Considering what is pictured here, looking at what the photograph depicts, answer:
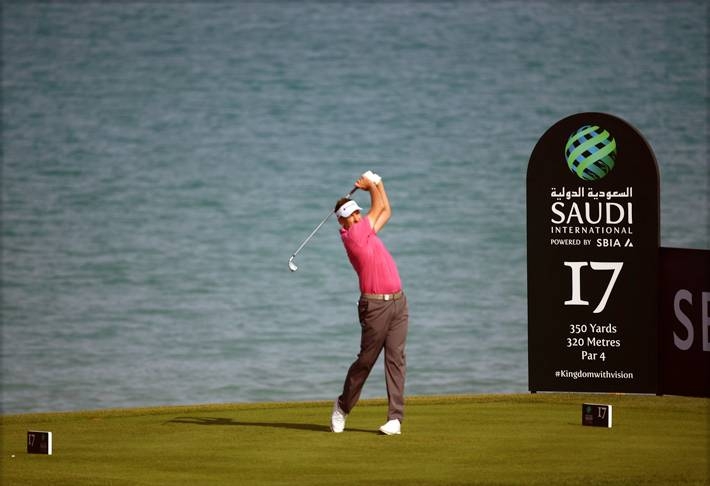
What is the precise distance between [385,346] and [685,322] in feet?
6.28

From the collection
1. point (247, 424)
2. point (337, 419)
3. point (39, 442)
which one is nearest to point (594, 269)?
point (337, 419)

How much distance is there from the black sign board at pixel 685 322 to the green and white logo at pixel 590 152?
0.66 meters

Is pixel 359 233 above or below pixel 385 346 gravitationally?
above

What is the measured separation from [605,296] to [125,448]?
3.23 metres

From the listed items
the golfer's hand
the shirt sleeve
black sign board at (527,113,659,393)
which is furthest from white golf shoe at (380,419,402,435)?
the golfer's hand

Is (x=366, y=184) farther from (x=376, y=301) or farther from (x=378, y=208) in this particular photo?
(x=376, y=301)

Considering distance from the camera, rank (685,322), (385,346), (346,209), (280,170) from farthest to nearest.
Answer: (280,170) < (685,322) < (385,346) < (346,209)

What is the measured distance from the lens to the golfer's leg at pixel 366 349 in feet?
36.8

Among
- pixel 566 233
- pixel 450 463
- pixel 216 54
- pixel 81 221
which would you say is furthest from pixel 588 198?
pixel 216 54

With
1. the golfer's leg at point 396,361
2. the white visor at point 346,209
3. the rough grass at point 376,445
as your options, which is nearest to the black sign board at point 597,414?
the rough grass at point 376,445

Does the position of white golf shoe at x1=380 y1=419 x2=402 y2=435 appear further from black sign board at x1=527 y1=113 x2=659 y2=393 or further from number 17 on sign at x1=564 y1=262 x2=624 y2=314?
number 17 on sign at x1=564 y1=262 x2=624 y2=314

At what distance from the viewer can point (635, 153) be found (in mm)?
11602

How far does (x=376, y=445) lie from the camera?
10.9 meters

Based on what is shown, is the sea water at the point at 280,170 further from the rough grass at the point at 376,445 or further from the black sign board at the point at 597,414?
the black sign board at the point at 597,414
